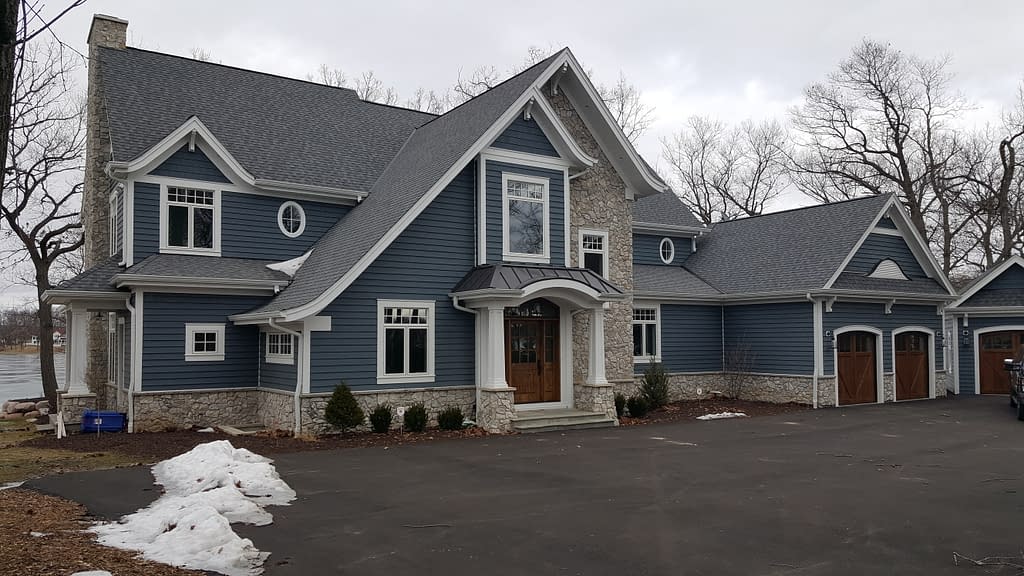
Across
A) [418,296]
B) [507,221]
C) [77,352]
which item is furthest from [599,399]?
[77,352]

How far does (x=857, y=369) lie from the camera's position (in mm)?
21891

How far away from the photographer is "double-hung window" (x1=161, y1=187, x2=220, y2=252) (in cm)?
1642

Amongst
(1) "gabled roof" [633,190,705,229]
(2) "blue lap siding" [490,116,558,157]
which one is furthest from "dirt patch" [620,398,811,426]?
(2) "blue lap siding" [490,116,558,157]

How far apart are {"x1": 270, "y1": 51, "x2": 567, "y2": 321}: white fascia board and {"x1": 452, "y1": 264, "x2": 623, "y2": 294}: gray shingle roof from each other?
180 cm

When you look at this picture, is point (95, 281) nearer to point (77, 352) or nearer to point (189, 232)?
point (77, 352)

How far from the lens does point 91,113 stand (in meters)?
19.9

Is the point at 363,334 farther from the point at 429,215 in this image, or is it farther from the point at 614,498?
the point at 614,498

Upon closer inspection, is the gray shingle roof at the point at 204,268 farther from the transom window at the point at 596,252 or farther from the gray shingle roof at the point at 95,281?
the transom window at the point at 596,252

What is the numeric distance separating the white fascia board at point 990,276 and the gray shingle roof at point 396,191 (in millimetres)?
15653

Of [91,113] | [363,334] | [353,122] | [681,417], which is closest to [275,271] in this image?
[363,334]

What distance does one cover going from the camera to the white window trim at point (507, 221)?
677 inches

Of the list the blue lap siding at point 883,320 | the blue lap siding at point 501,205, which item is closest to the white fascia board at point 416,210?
the blue lap siding at point 501,205

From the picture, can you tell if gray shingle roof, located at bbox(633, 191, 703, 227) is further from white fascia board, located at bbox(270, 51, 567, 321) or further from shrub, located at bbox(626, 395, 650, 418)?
white fascia board, located at bbox(270, 51, 567, 321)

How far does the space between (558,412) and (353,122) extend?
32.4 feet
